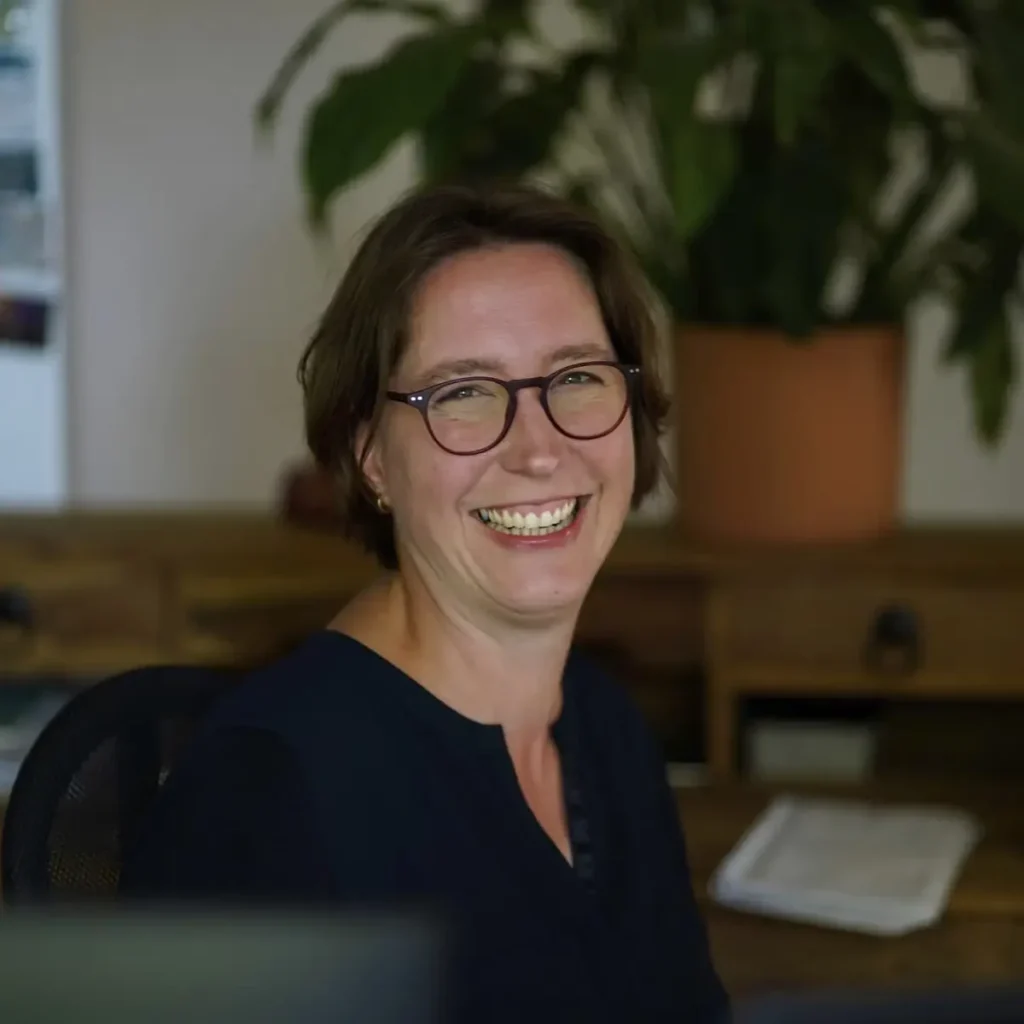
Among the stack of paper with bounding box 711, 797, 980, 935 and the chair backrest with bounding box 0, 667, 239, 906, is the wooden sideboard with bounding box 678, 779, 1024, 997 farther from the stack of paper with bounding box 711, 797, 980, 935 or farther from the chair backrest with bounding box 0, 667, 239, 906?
the chair backrest with bounding box 0, 667, 239, 906

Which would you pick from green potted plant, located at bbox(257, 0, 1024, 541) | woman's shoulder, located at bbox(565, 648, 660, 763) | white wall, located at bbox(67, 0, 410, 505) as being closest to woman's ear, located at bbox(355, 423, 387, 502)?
woman's shoulder, located at bbox(565, 648, 660, 763)

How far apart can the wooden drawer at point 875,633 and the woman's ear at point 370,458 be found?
719 millimetres

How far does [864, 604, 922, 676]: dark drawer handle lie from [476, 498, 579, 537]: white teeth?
0.76m

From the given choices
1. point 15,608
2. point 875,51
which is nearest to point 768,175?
point 875,51

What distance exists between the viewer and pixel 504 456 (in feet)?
3.84

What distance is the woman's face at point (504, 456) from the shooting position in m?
1.17

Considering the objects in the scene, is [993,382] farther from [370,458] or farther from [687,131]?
[370,458]

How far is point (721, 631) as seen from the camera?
74.4 inches

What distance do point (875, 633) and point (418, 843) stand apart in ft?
2.92

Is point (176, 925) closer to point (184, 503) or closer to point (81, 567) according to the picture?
point (81, 567)

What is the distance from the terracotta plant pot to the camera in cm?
184

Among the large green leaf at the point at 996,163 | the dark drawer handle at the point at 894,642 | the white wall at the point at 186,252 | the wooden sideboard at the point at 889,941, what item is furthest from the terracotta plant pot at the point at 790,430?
the white wall at the point at 186,252

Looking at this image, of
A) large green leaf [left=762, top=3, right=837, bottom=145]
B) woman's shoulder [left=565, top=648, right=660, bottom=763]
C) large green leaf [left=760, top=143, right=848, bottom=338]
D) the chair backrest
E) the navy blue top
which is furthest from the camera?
large green leaf [left=760, top=143, right=848, bottom=338]

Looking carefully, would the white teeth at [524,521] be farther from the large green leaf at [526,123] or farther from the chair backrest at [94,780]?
the large green leaf at [526,123]
